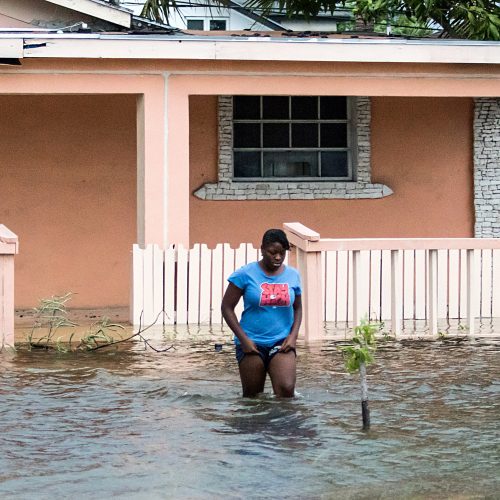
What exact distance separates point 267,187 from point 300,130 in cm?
99

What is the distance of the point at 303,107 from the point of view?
57.1 feet

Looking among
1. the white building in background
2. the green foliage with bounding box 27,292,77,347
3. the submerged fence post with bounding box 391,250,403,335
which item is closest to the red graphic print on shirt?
the green foliage with bounding box 27,292,77,347

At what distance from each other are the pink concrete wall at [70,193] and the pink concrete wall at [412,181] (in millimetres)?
1884

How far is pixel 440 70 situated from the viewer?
15461mm

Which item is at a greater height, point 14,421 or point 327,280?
point 327,280

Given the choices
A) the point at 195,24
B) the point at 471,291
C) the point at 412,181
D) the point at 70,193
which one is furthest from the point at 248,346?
the point at 195,24

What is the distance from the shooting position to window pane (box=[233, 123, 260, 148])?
17297 millimetres

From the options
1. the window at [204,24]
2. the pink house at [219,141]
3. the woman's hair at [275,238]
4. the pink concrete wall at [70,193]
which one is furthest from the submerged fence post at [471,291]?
the window at [204,24]

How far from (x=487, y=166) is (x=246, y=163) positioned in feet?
10.8

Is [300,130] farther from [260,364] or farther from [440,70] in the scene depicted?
[260,364]

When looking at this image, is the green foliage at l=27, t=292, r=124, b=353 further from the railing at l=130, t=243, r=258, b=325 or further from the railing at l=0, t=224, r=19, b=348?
the railing at l=130, t=243, r=258, b=325

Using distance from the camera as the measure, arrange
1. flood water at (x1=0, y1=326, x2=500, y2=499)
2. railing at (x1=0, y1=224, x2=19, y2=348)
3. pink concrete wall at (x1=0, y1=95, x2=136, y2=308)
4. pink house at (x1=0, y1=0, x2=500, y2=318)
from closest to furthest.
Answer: flood water at (x1=0, y1=326, x2=500, y2=499) → railing at (x1=0, y1=224, x2=19, y2=348) → pink house at (x1=0, y1=0, x2=500, y2=318) → pink concrete wall at (x1=0, y1=95, x2=136, y2=308)

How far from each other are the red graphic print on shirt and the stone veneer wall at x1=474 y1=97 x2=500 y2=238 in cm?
829

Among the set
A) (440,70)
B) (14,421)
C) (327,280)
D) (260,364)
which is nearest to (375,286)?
(327,280)
